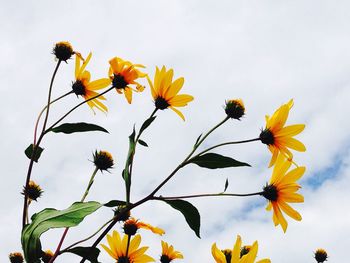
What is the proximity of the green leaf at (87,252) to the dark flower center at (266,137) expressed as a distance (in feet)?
2.77

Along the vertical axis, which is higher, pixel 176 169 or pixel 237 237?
pixel 176 169

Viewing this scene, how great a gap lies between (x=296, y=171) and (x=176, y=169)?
2.10ft

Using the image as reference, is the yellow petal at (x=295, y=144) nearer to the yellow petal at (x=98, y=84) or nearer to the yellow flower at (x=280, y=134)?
the yellow flower at (x=280, y=134)

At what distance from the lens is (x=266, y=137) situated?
2.13 meters

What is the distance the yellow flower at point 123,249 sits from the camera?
3.04m

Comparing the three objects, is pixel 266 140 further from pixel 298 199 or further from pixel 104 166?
pixel 104 166

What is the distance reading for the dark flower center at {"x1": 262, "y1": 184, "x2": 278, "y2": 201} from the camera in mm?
2123

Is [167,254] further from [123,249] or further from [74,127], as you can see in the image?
[74,127]

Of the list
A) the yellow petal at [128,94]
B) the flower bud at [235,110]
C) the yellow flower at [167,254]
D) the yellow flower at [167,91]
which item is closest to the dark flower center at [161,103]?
the yellow flower at [167,91]

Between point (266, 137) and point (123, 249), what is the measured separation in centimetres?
139

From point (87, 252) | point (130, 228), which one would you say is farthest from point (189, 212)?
point (130, 228)

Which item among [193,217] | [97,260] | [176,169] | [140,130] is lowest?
[97,260]

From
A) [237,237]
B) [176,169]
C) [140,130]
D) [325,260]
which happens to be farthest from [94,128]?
[325,260]

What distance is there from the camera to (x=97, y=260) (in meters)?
1.85
